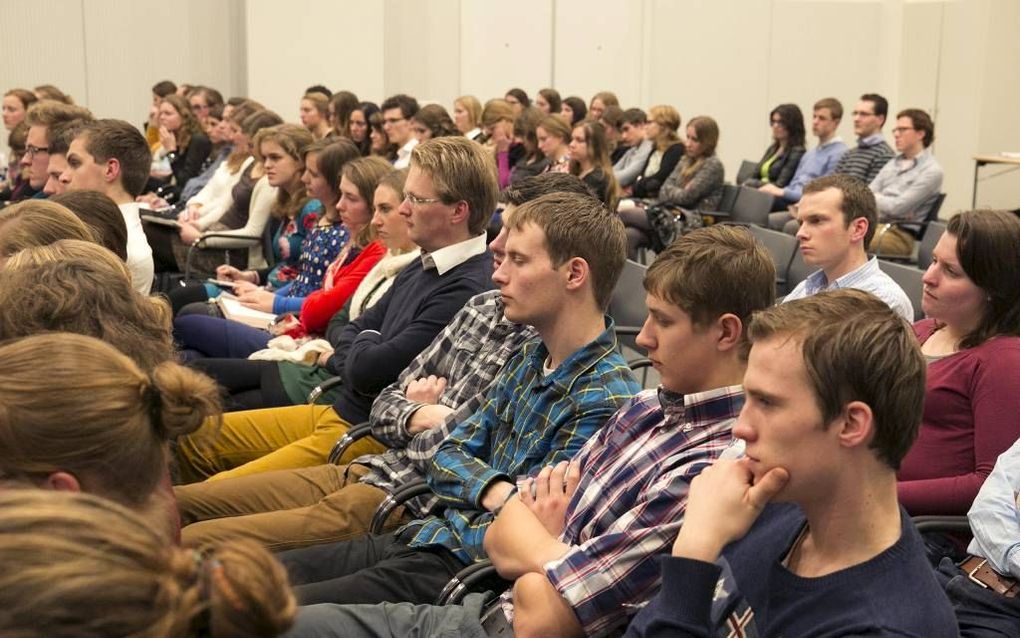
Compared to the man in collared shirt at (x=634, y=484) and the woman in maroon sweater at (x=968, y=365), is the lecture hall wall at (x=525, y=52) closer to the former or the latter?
the woman in maroon sweater at (x=968, y=365)

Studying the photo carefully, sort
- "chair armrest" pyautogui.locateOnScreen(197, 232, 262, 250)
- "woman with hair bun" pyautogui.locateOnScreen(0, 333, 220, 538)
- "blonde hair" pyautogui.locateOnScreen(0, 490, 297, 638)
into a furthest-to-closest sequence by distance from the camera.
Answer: "chair armrest" pyautogui.locateOnScreen(197, 232, 262, 250), "woman with hair bun" pyautogui.locateOnScreen(0, 333, 220, 538), "blonde hair" pyautogui.locateOnScreen(0, 490, 297, 638)

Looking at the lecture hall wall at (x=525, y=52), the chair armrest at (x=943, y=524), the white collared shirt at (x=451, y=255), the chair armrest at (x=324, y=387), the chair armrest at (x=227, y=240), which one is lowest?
the chair armrest at (x=324, y=387)

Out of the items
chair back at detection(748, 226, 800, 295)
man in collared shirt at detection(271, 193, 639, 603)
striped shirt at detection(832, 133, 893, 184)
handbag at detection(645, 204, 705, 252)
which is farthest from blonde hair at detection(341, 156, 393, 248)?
striped shirt at detection(832, 133, 893, 184)

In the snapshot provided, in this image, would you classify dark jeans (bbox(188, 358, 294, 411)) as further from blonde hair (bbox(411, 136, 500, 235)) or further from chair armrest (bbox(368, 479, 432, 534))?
chair armrest (bbox(368, 479, 432, 534))

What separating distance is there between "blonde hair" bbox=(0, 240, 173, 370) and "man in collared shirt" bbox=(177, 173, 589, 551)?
49 cm

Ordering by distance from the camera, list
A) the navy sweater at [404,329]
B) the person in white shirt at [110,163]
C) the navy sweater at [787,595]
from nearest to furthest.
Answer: the navy sweater at [787,595], the navy sweater at [404,329], the person in white shirt at [110,163]

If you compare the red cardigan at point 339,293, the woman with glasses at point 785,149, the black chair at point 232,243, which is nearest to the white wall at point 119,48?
the woman with glasses at point 785,149

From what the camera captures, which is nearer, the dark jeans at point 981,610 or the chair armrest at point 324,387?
the dark jeans at point 981,610

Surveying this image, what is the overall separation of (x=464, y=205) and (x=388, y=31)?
984 centimetres

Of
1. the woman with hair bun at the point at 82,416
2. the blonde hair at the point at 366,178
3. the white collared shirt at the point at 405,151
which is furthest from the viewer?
the white collared shirt at the point at 405,151

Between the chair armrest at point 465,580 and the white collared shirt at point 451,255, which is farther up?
the white collared shirt at point 451,255

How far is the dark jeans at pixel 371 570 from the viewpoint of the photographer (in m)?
2.45

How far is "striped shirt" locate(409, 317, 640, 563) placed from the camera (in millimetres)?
2447

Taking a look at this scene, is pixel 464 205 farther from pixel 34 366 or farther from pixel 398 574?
pixel 34 366
